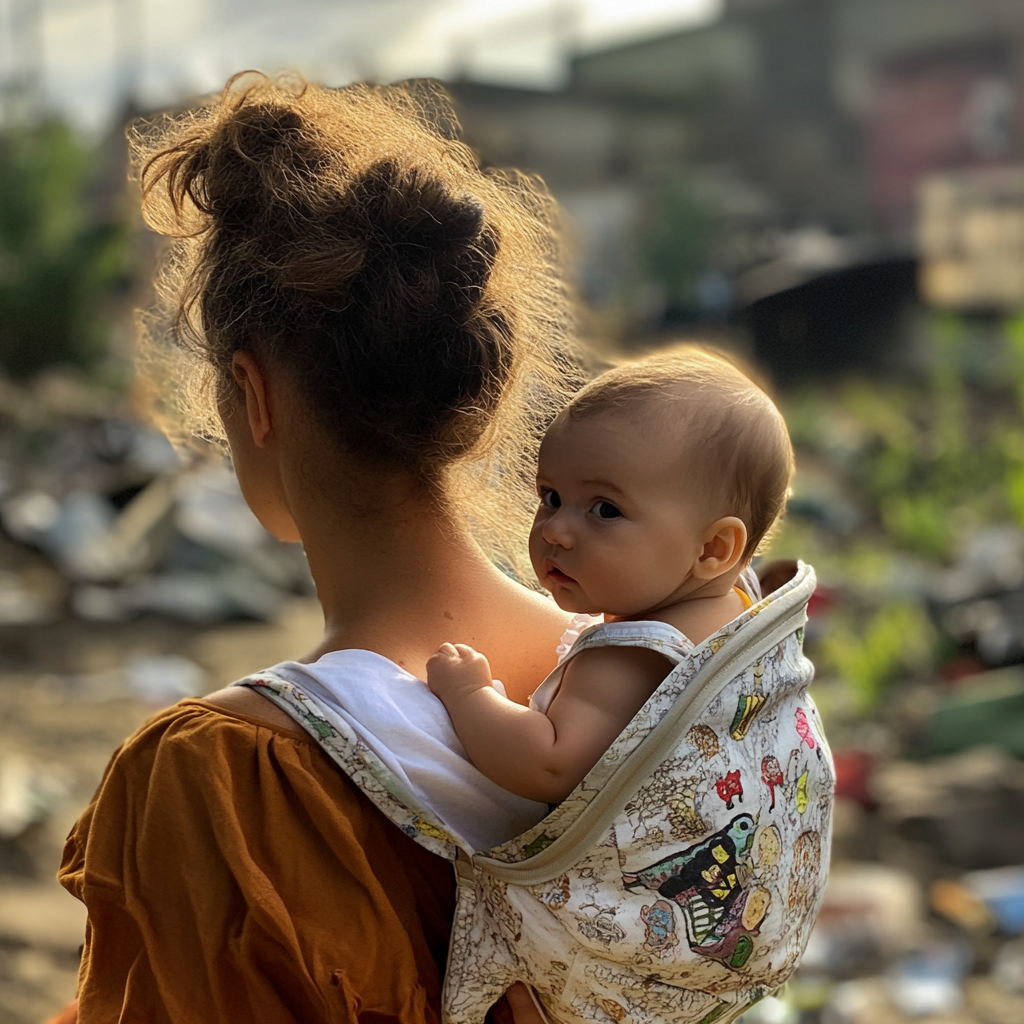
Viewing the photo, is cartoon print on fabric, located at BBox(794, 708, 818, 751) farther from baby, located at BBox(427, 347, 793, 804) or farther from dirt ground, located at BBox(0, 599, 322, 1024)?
dirt ground, located at BBox(0, 599, 322, 1024)

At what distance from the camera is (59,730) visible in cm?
595

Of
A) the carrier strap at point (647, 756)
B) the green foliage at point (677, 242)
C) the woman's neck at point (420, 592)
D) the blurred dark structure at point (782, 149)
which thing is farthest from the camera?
the green foliage at point (677, 242)

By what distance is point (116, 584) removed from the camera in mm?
8227

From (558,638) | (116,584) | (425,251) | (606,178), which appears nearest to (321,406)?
(425,251)

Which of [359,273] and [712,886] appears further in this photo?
[359,273]

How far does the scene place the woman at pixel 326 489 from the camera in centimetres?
112

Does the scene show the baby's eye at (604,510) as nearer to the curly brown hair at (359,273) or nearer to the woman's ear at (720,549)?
the woman's ear at (720,549)

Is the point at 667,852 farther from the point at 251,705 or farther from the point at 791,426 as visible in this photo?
the point at 791,426

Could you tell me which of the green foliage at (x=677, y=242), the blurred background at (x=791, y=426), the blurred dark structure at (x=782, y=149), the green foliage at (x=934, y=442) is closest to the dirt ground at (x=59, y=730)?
the blurred background at (x=791, y=426)

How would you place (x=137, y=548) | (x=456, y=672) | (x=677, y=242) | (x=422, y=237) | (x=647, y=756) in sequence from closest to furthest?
(x=647, y=756) → (x=456, y=672) → (x=422, y=237) → (x=137, y=548) → (x=677, y=242)

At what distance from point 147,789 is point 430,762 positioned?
0.25 meters

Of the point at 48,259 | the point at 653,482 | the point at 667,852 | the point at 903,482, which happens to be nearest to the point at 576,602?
the point at 653,482

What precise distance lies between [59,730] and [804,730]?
5367 millimetres

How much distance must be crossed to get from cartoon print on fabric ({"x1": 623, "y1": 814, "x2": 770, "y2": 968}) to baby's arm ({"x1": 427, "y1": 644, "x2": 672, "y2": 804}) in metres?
0.10
